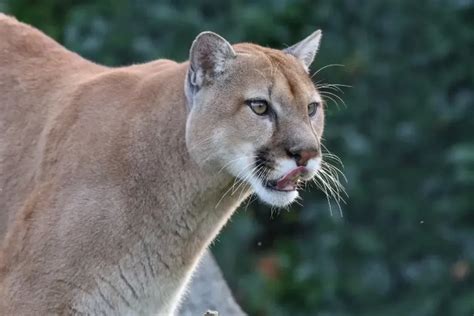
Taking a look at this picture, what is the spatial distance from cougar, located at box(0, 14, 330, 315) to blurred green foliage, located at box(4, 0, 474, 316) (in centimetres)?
743

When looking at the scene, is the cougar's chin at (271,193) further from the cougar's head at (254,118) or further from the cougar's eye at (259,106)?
the cougar's eye at (259,106)

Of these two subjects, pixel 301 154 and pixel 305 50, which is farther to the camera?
pixel 305 50

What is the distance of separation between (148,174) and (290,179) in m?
0.71

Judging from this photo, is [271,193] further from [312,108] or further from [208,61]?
[208,61]

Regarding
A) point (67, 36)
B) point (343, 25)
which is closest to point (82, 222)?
point (67, 36)

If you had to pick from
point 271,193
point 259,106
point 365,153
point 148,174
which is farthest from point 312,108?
point 365,153

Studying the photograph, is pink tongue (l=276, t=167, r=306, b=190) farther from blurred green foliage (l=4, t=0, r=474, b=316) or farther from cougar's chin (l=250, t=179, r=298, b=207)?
blurred green foliage (l=4, t=0, r=474, b=316)

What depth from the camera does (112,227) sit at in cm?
856

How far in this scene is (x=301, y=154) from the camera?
8281mm

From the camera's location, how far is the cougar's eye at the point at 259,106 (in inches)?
331

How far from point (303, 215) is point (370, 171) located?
765 millimetres

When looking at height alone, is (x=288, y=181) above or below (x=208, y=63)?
below

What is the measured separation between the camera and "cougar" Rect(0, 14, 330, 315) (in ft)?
27.6

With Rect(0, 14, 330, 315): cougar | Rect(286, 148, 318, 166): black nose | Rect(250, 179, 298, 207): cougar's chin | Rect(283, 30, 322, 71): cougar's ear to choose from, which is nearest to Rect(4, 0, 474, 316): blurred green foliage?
Rect(283, 30, 322, 71): cougar's ear
